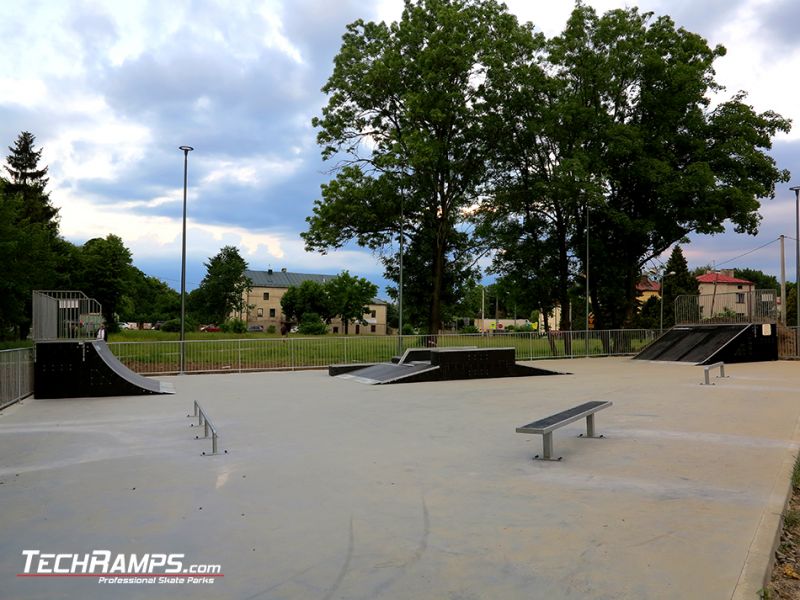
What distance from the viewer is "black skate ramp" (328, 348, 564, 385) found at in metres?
17.7

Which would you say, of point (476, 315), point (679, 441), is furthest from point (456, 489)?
point (476, 315)

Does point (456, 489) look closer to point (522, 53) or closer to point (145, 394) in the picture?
point (145, 394)

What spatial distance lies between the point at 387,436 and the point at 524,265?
1040 inches

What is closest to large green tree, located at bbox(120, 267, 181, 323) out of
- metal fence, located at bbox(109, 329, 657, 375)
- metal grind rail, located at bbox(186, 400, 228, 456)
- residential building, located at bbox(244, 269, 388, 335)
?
residential building, located at bbox(244, 269, 388, 335)

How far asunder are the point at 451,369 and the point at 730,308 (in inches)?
700

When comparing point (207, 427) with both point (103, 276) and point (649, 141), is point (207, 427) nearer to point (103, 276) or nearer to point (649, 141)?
point (649, 141)

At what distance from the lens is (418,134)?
1166 inches

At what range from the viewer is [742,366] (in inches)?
923

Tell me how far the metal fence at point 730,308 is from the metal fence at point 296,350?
5911 mm

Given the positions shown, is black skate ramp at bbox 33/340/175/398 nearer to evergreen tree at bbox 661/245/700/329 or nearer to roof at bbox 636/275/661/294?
roof at bbox 636/275/661/294

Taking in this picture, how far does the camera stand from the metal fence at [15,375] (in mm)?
12387

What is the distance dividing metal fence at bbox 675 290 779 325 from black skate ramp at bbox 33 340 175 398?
25.7m

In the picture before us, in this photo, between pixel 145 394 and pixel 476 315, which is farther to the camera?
pixel 476 315

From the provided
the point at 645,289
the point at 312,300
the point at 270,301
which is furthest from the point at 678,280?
the point at 270,301
